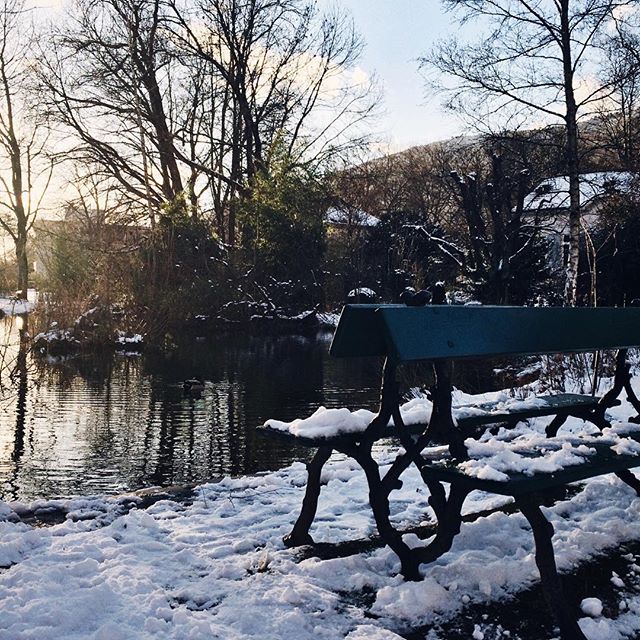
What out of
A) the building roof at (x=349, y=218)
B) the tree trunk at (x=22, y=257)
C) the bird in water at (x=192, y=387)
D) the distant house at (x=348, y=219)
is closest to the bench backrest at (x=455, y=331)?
the bird in water at (x=192, y=387)

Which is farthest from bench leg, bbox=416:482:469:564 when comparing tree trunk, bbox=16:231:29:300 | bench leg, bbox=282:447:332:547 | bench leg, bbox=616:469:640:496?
tree trunk, bbox=16:231:29:300

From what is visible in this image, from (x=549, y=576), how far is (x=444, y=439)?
1.01 m

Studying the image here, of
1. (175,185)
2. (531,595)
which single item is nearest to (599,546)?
(531,595)

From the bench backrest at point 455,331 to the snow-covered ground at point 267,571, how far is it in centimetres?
100

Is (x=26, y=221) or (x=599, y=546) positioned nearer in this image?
(x=599, y=546)

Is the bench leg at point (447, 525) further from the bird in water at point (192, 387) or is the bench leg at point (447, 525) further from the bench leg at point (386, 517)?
the bird in water at point (192, 387)

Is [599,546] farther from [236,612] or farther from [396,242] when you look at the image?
[396,242]

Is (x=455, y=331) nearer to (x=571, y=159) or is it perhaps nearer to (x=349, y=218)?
(x=571, y=159)

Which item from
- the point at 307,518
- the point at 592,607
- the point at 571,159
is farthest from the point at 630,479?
the point at 571,159

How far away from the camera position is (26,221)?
113 feet

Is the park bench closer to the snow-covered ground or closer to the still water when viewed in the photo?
the snow-covered ground

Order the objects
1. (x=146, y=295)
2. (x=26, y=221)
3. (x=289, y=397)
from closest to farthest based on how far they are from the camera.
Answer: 1. (x=289, y=397)
2. (x=146, y=295)
3. (x=26, y=221)

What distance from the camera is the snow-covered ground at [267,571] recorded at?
9.25 feet

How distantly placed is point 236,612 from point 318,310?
76.8ft
